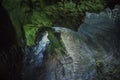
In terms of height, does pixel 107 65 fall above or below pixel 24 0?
below

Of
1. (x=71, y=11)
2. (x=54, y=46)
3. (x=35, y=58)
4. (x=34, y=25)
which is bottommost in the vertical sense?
(x=35, y=58)

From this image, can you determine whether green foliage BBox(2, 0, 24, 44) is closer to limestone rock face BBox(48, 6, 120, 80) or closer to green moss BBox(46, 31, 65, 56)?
green moss BBox(46, 31, 65, 56)

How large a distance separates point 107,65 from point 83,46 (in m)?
0.53

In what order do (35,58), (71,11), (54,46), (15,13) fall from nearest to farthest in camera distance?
1. (54,46)
2. (35,58)
3. (15,13)
4. (71,11)

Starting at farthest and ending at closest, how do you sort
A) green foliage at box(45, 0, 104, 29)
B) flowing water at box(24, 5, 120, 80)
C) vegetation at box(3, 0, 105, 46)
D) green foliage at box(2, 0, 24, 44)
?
1. green foliage at box(45, 0, 104, 29)
2. vegetation at box(3, 0, 105, 46)
3. green foliage at box(2, 0, 24, 44)
4. flowing water at box(24, 5, 120, 80)

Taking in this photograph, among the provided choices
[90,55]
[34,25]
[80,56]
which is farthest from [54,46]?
[34,25]

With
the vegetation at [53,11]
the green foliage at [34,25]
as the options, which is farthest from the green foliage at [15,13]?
the green foliage at [34,25]

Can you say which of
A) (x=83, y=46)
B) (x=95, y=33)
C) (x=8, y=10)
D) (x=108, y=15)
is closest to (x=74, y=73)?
(x=83, y=46)

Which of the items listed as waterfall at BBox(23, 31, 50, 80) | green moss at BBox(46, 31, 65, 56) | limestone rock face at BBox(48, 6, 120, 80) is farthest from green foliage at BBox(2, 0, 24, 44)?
limestone rock face at BBox(48, 6, 120, 80)

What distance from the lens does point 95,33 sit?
4.61 m

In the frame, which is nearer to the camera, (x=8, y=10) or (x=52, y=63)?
(x=52, y=63)

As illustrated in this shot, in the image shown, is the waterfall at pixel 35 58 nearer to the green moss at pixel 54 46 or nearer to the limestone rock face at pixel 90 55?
the green moss at pixel 54 46

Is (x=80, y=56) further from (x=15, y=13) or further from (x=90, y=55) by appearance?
(x=15, y=13)

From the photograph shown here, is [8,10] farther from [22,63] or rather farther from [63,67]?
[63,67]
